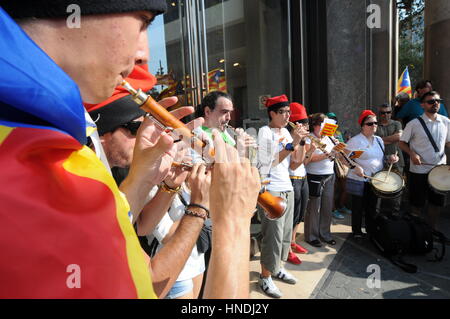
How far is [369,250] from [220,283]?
4438mm

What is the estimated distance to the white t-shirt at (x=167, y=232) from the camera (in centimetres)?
200

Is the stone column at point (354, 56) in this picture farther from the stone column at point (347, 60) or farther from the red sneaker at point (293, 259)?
the red sneaker at point (293, 259)

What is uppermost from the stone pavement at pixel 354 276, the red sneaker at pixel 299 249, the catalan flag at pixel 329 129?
the catalan flag at pixel 329 129

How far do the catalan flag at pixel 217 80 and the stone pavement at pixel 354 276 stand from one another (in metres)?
2.52

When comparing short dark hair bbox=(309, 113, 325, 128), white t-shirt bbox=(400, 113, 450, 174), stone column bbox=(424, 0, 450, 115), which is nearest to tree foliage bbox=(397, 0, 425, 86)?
stone column bbox=(424, 0, 450, 115)

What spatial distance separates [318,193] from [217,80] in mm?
2285

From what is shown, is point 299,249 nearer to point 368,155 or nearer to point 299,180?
point 299,180

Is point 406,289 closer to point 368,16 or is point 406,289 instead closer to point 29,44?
point 29,44

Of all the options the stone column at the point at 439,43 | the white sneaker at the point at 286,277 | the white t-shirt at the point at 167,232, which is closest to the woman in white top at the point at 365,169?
the white sneaker at the point at 286,277

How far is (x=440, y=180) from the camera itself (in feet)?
15.5

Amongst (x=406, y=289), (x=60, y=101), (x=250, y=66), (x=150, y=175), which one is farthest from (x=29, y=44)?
(x=250, y=66)

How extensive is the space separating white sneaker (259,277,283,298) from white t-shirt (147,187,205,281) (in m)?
1.68

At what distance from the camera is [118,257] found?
57cm

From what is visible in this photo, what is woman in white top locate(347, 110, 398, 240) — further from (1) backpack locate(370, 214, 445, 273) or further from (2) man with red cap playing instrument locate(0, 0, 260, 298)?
(2) man with red cap playing instrument locate(0, 0, 260, 298)
